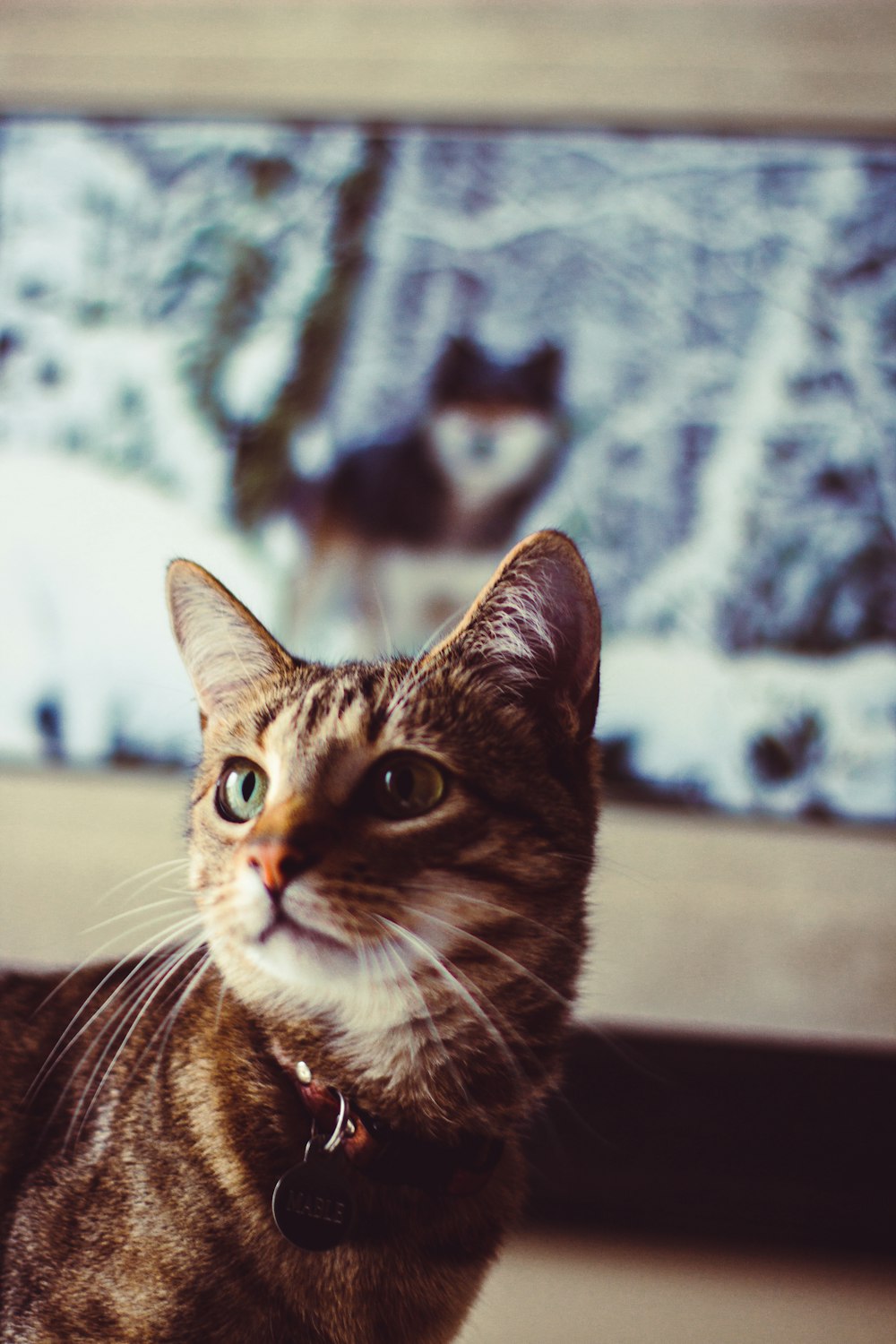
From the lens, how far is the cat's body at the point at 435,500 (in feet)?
4.59

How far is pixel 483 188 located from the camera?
143cm

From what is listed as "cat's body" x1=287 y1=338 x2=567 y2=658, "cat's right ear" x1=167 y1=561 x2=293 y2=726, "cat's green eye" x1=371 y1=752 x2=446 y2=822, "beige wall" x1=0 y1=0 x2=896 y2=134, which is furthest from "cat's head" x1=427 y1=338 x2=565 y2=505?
"cat's green eye" x1=371 y1=752 x2=446 y2=822

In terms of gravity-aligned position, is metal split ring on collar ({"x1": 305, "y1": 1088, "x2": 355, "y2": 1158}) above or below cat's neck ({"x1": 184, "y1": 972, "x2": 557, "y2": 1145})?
below

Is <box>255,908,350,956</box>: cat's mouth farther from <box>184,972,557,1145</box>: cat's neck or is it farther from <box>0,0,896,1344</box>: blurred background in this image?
<box>0,0,896,1344</box>: blurred background

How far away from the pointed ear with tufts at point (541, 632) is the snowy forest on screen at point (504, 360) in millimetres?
764

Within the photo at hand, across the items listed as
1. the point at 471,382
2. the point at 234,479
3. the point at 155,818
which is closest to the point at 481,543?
the point at 471,382

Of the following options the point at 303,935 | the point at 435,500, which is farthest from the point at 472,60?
the point at 303,935

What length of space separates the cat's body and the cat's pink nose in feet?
3.06

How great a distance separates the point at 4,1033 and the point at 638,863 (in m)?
0.93

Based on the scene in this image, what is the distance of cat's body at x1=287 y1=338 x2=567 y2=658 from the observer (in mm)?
1398

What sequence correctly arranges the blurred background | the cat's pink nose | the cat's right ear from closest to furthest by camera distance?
the cat's pink nose → the cat's right ear → the blurred background

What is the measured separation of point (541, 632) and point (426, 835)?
131 millimetres

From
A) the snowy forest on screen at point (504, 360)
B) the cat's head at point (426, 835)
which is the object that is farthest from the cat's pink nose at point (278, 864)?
the snowy forest on screen at point (504, 360)

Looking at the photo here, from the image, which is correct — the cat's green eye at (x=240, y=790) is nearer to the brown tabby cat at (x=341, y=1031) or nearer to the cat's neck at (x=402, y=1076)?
the brown tabby cat at (x=341, y=1031)
